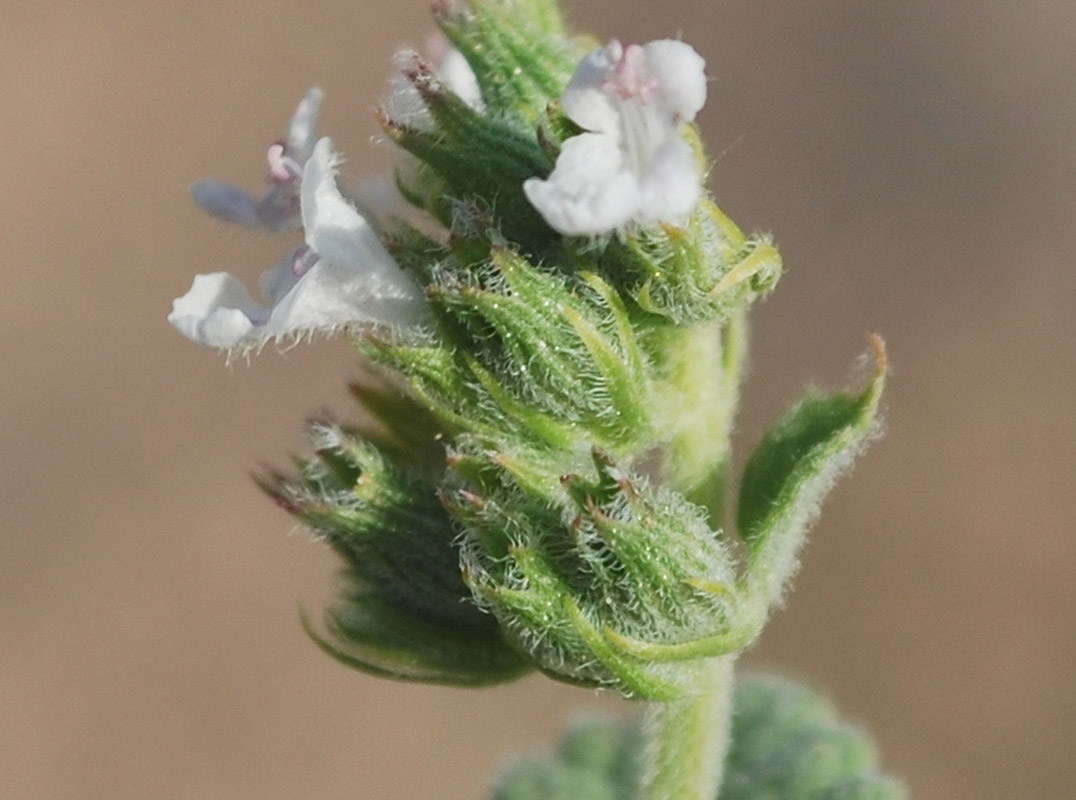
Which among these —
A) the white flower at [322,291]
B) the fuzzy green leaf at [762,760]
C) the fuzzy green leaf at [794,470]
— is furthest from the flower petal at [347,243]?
the fuzzy green leaf at [762,760]

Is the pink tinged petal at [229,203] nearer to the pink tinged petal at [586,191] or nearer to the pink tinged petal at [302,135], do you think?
the pink tinged petal at [302,135]

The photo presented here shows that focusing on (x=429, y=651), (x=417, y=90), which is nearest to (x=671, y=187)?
(x=417, y=90)

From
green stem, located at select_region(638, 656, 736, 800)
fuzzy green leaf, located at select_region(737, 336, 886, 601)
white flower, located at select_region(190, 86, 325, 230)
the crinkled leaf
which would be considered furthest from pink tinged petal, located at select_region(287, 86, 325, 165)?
green stem, located at select_region(638, 656, 736, 800)

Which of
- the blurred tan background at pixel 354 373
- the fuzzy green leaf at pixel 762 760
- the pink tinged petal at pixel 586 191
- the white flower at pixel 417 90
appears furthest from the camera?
the blurred tan background at pixel 354 373

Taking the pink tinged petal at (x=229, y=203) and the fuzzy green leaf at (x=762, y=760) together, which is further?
the fuzzy green leaf at (x=762, y=760)

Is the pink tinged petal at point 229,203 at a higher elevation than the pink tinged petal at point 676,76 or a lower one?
lower

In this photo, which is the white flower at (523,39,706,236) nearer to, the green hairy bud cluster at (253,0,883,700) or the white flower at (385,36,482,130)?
the green hairy bud cluster at (253,0,883,700)
